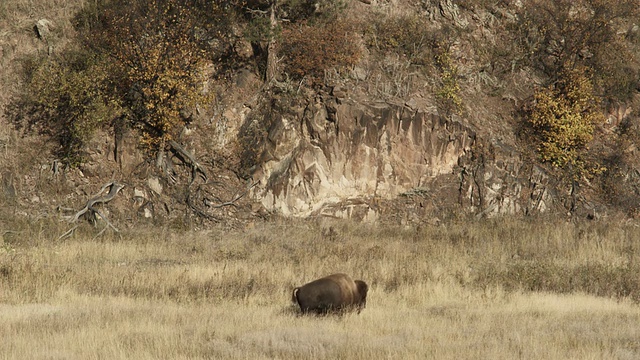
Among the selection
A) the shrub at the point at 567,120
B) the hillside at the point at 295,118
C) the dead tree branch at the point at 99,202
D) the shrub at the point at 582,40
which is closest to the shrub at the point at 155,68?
the hillside at the point at 295,118

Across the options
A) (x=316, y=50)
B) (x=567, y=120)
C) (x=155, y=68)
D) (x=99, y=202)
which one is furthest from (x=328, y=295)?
(x=567, y=120)

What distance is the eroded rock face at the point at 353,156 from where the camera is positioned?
26.8 metres

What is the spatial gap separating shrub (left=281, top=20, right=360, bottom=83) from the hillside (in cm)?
8

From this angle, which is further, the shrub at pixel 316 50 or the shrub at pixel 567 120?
the shrub at pixel 567 120

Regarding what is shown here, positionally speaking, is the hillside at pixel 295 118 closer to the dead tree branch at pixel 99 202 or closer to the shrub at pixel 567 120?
the shrub at pixel 567 120

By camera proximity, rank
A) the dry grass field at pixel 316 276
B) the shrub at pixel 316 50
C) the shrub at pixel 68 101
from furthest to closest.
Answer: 1. the shrub at pixel 316 50
2. the shrub at pixel 68 101
3. the dry grass field at pixel 316 276

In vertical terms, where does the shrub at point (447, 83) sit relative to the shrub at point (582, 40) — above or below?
below

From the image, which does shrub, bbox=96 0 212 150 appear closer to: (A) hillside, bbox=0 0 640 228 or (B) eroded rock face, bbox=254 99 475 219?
(A) hillside, bbox=0 0 640 228

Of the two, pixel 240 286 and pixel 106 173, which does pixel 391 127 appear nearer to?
pixel 106 173

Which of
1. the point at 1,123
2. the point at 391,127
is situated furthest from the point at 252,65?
the point at 1,123

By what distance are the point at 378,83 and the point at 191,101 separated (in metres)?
7.97

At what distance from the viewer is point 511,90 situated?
32.1 metres

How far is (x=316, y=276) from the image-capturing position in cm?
1750

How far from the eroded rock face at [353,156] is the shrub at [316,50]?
74.4 inches
